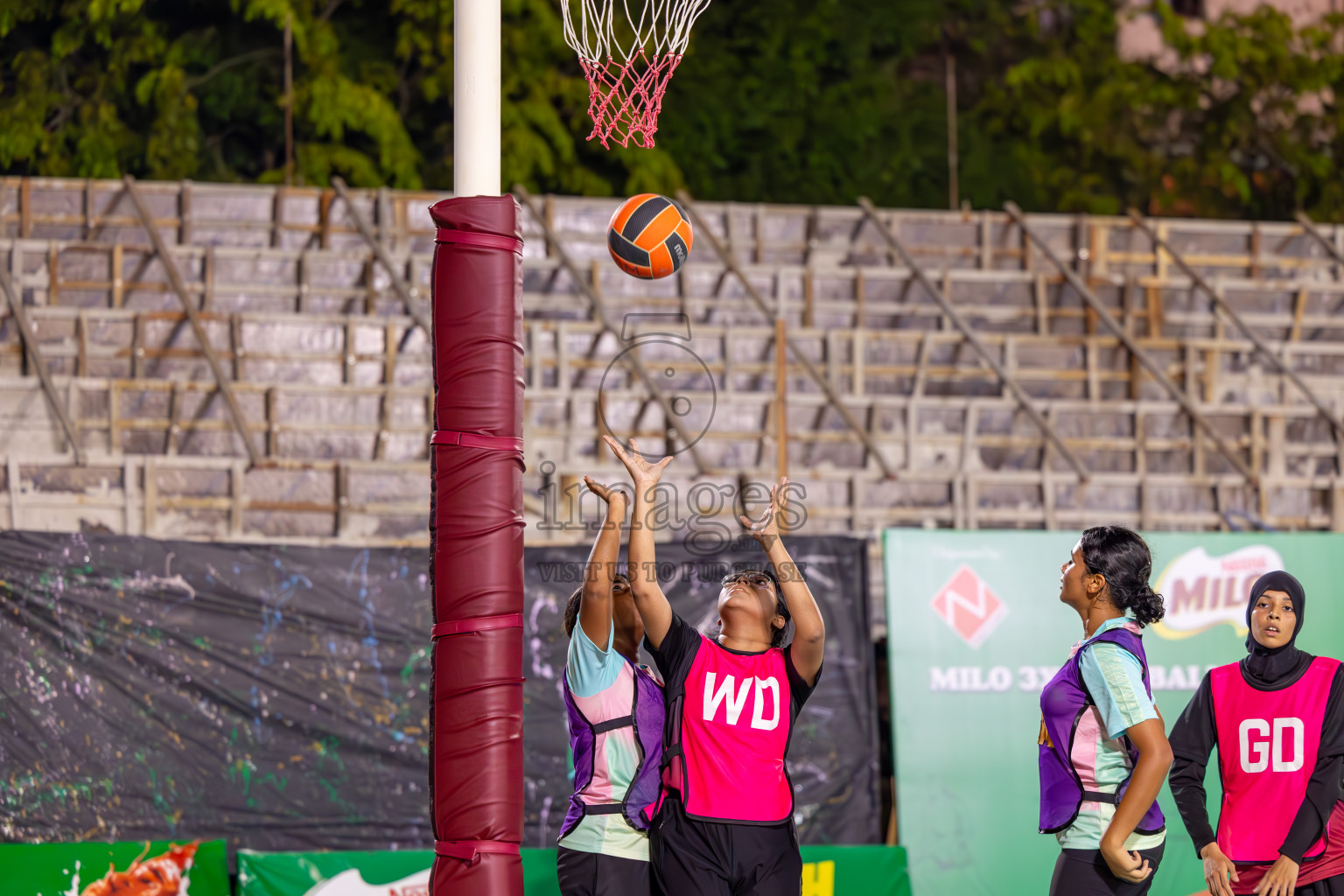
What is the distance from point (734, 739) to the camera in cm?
475

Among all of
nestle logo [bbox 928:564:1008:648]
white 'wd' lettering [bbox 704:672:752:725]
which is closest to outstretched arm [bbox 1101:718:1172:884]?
white 'wd' lettering [bbox 704:672:752:725]

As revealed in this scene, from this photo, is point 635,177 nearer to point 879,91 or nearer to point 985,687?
point 879,91

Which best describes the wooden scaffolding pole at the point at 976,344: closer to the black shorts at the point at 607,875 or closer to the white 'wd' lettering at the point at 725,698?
the white 'wd' lettering at the point at 725,698

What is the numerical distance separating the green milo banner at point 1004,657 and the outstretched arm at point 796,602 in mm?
3477

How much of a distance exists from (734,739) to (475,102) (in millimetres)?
2428

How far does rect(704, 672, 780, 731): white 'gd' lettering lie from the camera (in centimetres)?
477

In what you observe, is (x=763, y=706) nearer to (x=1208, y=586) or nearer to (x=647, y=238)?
(x=647, y=238)

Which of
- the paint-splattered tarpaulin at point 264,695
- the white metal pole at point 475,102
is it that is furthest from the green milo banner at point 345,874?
the white metal pole at point 475,102

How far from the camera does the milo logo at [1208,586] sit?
8492 millimetres

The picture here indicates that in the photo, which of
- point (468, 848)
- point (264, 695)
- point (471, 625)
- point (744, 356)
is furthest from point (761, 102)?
point (468, 848)

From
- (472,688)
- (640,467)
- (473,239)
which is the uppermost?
(473,239)

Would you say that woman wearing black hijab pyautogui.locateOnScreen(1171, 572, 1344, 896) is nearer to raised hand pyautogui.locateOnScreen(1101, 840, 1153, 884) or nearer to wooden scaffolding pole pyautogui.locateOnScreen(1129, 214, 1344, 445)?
raised hand pyautogui.locateOnScreen(1101, 840, 1153, 884)

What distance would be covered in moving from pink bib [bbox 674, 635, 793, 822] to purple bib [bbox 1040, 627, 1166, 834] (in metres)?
0.93

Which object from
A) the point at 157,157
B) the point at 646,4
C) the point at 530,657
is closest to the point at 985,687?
the point at 530,657
